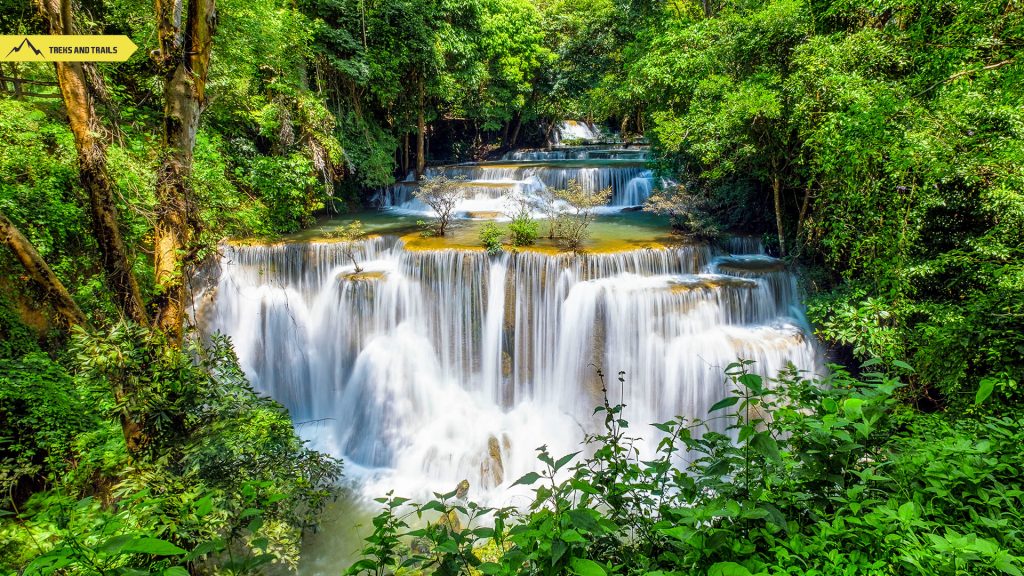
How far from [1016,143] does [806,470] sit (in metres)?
4.35

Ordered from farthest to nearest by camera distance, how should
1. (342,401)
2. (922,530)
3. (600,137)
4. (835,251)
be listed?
(600,137), (342,401), (835,251), (922,530)

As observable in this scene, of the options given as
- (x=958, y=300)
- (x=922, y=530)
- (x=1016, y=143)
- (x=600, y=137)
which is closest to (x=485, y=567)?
(x=922, y=530)

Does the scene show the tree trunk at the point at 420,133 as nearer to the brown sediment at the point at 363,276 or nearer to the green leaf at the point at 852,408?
the brown sediment at the point at 363,276

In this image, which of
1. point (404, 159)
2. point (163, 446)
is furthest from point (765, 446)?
point (404, 159)

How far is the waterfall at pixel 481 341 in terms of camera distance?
7660mm

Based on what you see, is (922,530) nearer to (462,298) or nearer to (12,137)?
(462,298)

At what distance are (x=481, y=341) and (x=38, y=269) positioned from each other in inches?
236

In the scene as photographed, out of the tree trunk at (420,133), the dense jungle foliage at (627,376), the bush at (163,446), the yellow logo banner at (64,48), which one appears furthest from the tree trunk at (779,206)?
the tree trunk at (420,133)

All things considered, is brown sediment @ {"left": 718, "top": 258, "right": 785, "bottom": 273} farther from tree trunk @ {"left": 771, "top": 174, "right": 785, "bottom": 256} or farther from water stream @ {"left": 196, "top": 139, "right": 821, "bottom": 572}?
tree trunk @ {"left": 771, "top": 174, "right": 785, "bottom": 256}

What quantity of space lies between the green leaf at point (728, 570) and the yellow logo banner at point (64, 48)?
17.8ft

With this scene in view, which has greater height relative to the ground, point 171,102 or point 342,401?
point 171,102

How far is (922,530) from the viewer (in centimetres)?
174

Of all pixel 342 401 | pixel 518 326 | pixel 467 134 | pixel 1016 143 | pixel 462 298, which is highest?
pixel 467 134

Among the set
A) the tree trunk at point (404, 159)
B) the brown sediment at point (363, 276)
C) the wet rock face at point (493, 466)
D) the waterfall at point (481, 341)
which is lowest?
the wet rock face at point (493, 466)
